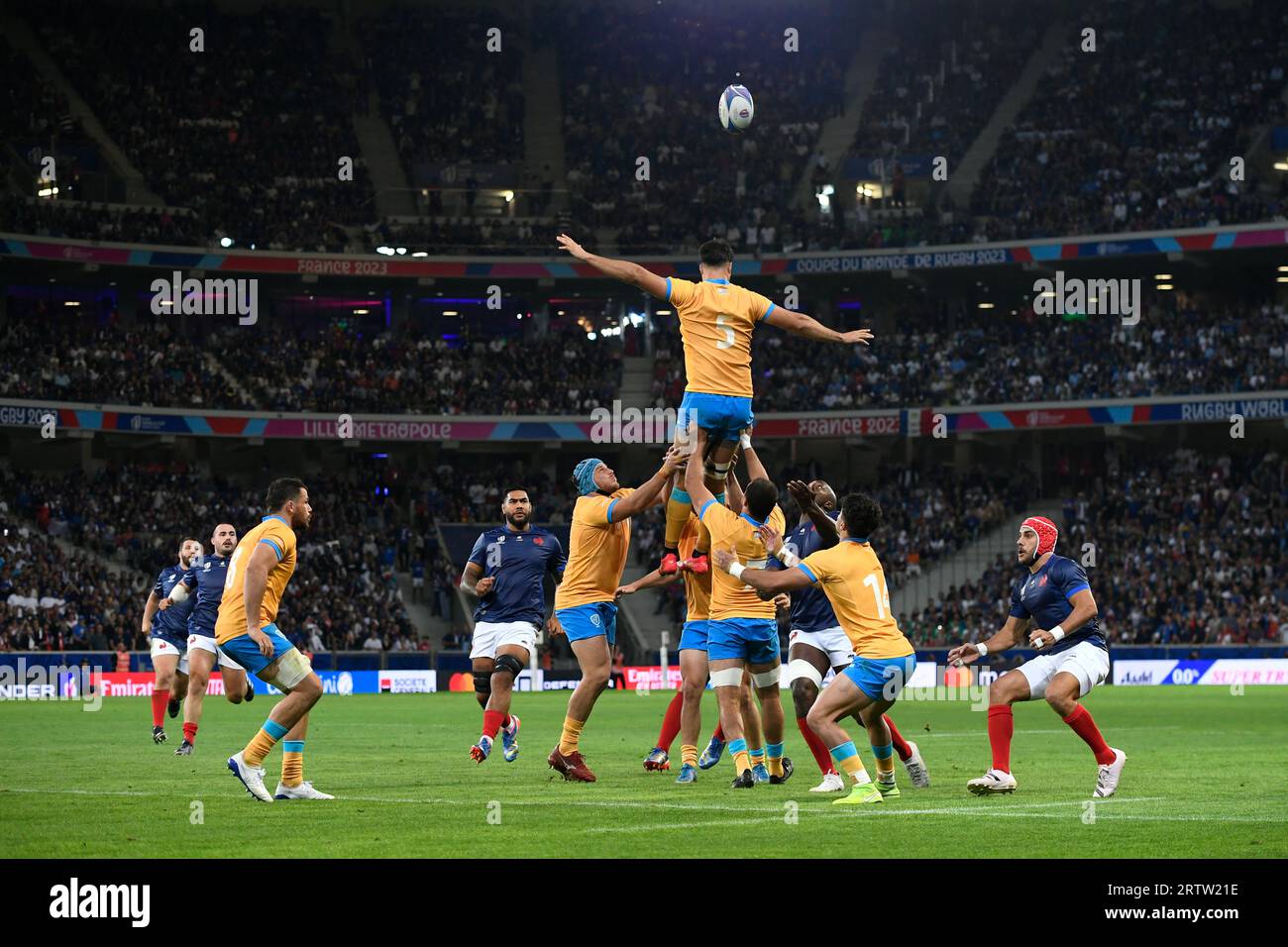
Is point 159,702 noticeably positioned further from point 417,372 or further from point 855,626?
point 417,372

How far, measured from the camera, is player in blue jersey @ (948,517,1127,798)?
610 inches

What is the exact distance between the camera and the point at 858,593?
14.7m

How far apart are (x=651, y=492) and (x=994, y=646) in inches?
133

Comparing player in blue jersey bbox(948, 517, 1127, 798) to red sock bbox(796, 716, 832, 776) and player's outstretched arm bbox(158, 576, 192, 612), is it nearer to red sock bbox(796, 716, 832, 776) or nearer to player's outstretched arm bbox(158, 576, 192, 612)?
red sock bbox(796, 716, 832, 776)

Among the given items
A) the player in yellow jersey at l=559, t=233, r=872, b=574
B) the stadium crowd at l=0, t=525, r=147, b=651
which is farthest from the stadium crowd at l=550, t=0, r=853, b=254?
the player in yellow jersey at l=559, t=233, r=872, b=574

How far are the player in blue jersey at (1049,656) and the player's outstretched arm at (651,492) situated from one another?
2928 mm

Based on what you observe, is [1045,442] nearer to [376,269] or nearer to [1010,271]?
[1010,271]

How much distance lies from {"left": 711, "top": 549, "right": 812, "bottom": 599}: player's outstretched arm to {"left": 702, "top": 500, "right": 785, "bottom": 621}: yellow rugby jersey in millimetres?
575

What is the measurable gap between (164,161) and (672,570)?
52344 millimetres

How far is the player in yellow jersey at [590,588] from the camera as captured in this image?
56.7ft

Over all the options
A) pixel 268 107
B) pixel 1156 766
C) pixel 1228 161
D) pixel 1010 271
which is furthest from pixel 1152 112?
pixel 1156 766

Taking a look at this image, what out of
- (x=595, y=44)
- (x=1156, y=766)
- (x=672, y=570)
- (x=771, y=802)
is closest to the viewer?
(x=771, y=802)

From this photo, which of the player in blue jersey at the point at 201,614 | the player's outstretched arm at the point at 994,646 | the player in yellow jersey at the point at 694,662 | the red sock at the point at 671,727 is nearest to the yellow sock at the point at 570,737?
the player in yellow jersey at the point at 694,662

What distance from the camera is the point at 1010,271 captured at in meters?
64.6
